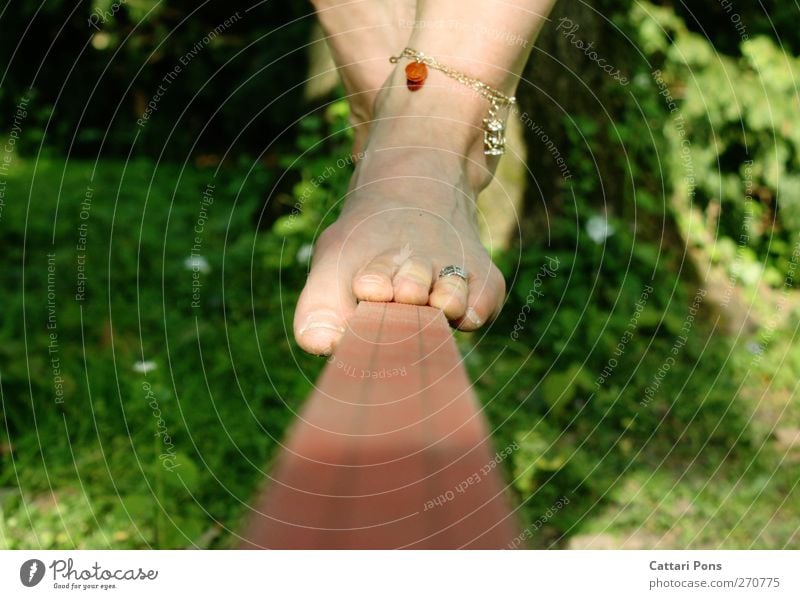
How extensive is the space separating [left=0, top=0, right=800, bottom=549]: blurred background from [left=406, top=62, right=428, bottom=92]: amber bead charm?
0.84 m

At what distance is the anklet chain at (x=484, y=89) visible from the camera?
138 centimetres

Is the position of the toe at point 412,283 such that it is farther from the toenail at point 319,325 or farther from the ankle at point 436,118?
Result: the ankle at point 436,118

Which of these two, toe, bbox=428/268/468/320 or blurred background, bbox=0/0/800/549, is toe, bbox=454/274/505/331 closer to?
toe, bbox=428/268/468/320

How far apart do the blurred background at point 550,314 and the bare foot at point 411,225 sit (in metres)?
0.75

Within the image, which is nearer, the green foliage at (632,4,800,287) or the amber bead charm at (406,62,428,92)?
the amber bead charm at (406,62,428,92)

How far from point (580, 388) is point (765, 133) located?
99 centimetres

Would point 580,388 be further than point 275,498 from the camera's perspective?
Yes

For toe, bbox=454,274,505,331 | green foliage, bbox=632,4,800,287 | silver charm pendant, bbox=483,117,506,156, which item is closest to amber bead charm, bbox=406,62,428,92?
silver charm pendant, bbox=483,117,506,156

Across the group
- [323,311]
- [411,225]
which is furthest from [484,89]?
[323,311]

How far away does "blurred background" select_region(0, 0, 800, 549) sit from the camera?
1.92 m

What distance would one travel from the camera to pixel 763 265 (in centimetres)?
280

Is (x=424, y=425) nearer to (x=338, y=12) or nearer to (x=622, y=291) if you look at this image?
(x=338, y=12)

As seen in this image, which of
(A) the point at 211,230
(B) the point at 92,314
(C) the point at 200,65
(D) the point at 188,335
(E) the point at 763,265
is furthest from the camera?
(C) the point at 200,65

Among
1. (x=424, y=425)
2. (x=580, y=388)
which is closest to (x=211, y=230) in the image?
(x=580, y=388)
